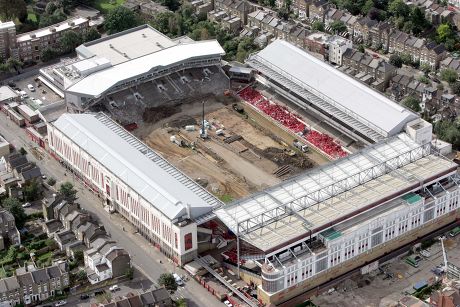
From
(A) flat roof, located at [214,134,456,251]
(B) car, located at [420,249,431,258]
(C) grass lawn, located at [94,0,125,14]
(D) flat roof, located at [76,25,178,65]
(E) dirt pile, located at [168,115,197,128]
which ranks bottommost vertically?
(B) car, located at [420,249,431,258]

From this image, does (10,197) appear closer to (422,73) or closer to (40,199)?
(40,199)

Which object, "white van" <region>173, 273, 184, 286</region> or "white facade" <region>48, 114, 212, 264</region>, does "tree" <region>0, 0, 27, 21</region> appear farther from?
"white van" <region>173, 273, 184, 286</region>

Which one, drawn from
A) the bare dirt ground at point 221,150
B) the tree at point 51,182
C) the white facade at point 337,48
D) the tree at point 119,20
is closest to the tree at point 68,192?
the tree at point 51,182

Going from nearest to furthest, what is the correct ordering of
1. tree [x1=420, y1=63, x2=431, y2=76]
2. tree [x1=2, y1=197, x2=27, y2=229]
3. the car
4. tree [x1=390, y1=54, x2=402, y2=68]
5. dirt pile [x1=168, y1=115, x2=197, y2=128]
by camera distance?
1. the car
2. tree [x1=2, y1=197, x2=27, y2=229]
3. dirt pile [x1=168, y1=115, x2=197, y2=128]
4. tree [x1=420, y1=63, x2=431, y2=76]
5. tree [x1=390, y1=54, x2=402, y2=68]

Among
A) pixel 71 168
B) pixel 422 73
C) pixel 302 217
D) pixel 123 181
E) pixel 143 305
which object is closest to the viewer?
pixel 143 305

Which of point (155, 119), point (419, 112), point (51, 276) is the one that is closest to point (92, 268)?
point (51, 276)

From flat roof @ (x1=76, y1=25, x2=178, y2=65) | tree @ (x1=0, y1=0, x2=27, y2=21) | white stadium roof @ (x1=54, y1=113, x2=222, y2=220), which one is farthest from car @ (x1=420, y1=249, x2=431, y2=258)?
tree @ (x1=0, y1=0, x2=27, y2=21)

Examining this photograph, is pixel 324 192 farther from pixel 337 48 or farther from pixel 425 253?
pixel 337 48
